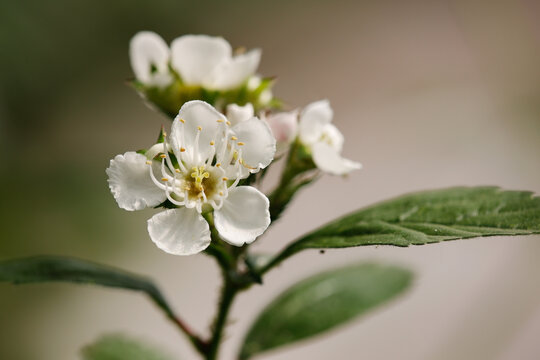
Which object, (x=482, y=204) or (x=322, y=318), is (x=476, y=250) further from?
(x=482, y=204)

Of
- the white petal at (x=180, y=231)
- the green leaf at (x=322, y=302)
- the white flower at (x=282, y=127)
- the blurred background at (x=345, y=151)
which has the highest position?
the white flower at (x=282, y=127)

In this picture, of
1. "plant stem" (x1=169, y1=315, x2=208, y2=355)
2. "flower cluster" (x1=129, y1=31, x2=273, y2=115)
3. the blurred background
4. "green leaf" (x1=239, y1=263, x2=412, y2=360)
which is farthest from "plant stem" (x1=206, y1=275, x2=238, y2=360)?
the blurred background

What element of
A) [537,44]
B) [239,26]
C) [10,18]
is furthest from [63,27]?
[537,44]

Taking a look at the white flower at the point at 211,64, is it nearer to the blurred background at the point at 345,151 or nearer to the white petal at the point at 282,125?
the white petal at the point at 282,125

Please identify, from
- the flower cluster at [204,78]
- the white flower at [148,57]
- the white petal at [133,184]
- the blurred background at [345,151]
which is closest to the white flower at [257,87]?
the flower cluster at [204,78]

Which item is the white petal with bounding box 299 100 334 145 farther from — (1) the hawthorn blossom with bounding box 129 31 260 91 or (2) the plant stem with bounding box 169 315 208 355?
(2) the plant stem with bounding box 169 315 208 355

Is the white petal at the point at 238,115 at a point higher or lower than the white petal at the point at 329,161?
higher
